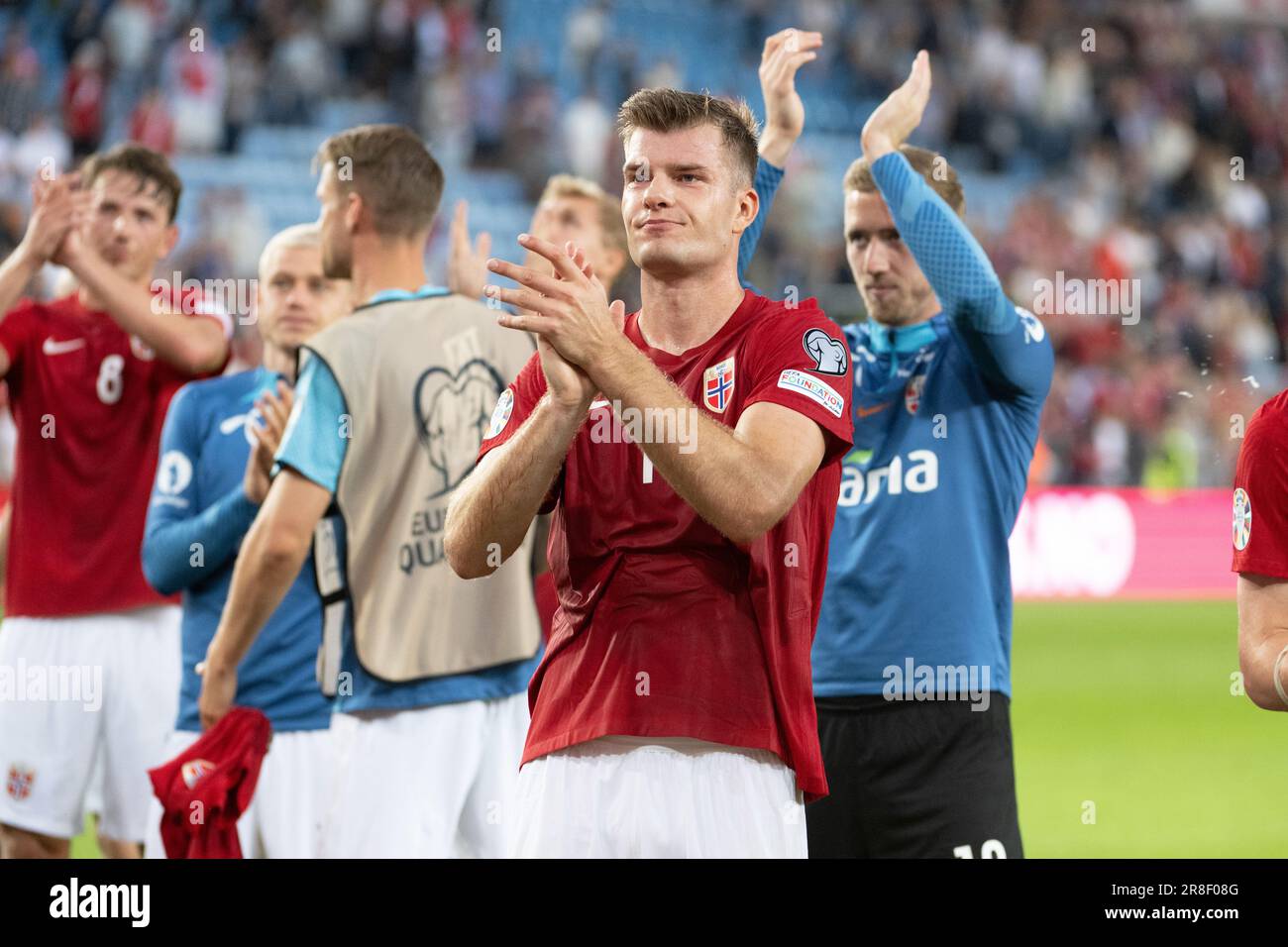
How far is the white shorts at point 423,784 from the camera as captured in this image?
471 cm

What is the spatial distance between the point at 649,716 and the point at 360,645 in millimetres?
1709

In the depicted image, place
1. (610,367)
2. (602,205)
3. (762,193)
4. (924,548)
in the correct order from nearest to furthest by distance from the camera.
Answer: (610,367)
(924,548)
(762,193)
(602,205)

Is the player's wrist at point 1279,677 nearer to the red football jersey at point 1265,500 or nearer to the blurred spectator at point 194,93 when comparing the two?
the red football jersey at point 1265,500

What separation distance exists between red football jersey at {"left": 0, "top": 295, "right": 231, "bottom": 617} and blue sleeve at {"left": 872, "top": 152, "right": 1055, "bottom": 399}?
2920 mm

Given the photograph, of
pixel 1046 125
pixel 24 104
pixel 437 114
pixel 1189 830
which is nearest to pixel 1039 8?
pixel 1046 125

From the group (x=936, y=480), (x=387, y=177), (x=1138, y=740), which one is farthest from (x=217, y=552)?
(x=1138, y=740)

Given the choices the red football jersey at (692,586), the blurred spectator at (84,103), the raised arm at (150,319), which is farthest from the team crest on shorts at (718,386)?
the blurred spectator at (84,103)

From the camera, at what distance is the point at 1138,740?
11555mm

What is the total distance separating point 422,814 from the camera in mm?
4738

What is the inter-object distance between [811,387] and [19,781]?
4.05 metres

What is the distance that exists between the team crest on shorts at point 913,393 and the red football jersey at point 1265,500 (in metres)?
1.22

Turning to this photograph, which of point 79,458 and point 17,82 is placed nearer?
point 79,458

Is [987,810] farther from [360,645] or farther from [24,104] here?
[24,104]

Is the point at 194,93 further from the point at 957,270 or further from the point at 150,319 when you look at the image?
the point at 957,270
